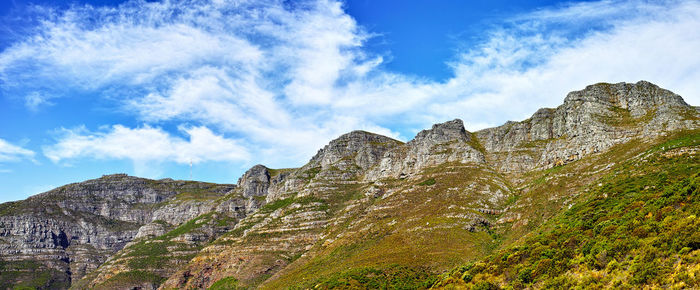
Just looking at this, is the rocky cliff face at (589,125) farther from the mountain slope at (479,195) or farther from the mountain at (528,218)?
the mountain at (528,218)

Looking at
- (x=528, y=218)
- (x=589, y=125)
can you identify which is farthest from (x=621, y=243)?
(x=589, y=125)

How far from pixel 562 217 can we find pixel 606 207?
41.3 feet

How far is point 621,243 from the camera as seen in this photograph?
56250mm

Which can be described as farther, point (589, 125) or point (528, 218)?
point (589, 125)

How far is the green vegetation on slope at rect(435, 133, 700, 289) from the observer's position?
47062mm

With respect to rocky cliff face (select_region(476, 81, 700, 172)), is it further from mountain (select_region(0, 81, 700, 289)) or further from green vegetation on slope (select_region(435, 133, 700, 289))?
green vegetation on slope (select_region(435, 133, 700, 289))

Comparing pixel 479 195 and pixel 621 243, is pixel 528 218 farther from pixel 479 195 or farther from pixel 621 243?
pixel 621 243

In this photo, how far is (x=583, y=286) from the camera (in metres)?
52.7

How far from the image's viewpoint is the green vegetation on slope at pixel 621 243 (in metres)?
47.1

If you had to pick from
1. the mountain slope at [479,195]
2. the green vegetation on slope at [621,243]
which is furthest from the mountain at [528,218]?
the mountain slope at [479,195]

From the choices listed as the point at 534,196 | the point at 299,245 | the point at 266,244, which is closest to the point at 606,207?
the point at 534,196

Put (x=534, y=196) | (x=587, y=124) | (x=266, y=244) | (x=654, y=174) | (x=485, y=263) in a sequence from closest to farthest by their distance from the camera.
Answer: (x=485, y=263)
(x=654, y=174)
(x=534, y=196)
(x=587, y=124)
(x=266, y=244)

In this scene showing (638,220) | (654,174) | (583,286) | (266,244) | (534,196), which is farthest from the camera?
(266,244)

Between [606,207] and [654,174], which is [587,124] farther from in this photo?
[606,207]
